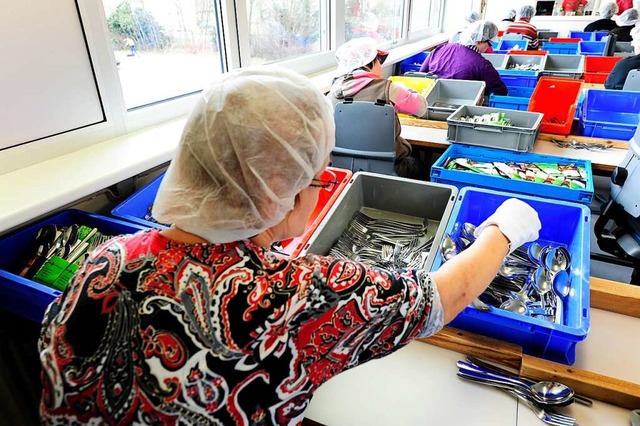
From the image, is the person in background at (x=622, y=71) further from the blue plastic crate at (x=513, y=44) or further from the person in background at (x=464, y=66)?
the blue plastic crate at (x=513, y=44)

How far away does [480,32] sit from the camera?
356 centimetres

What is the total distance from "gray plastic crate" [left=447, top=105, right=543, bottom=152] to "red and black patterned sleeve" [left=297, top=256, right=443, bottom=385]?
4.63 ft

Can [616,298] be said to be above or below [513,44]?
below

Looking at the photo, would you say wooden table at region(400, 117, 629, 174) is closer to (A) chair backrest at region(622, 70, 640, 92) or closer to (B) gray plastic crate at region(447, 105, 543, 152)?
(B) gray plastic crate at region(447, 105, 543, 152)

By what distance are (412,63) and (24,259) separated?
383 centimetres

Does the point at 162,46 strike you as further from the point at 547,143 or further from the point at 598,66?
the point at 598,66

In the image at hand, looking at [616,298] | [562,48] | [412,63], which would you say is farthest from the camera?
[562,48]

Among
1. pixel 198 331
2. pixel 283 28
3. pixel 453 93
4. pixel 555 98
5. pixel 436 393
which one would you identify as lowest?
pixel 436 393

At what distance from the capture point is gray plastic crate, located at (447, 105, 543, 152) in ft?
6.02

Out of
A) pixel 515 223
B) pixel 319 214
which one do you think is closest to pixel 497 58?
pixel 319 214

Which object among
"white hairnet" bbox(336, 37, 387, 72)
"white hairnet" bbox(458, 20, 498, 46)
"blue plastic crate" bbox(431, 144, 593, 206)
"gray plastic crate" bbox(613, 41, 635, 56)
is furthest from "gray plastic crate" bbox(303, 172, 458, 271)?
"gray plastic crate" bbox(613, 41, 635, 56)

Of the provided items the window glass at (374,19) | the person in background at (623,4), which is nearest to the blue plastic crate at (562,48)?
the window glass at (374,19)

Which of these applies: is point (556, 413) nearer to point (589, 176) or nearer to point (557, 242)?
point (557, 242)

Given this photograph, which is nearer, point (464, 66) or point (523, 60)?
point (464, 66)
